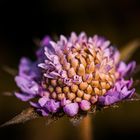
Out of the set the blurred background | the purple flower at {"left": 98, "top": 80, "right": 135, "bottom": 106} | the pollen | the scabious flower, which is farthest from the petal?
the blurred background

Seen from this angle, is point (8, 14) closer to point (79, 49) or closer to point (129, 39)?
point (129, 39)

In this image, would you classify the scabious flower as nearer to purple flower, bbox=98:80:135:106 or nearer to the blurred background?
purple flower, bbox=98:80:135:106

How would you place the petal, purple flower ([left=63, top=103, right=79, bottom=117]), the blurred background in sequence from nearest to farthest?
purple flower ([left=63, top=103, right=79, bottom=117]) → the petal → the blurred background

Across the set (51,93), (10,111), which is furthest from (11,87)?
(51,93)

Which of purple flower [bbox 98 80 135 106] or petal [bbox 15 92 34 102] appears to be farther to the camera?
petal [bbox 15 92 34 102]

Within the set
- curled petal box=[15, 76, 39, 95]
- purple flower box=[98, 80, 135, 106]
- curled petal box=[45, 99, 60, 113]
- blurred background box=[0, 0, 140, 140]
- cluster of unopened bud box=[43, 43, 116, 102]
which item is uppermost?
blurred background box=[0, 0, 140, 140]

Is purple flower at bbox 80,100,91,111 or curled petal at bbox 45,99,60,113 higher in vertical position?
curled petal at bbox 45,99,60,113
